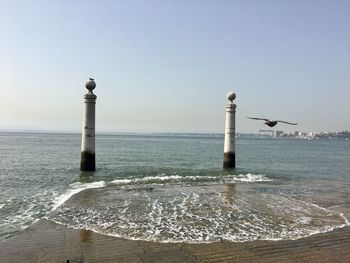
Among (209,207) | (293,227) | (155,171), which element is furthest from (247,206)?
(155,171)

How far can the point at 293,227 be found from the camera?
11164mm

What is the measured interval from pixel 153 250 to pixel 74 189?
35.4 feet

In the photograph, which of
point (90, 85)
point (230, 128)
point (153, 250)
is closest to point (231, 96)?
point (230, 128)

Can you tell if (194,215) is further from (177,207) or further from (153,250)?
(153,250)

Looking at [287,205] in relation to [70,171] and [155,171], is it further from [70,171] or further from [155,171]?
[70,171]

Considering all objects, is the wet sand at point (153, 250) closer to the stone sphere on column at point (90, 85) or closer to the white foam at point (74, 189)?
the white foam at point (74, 189)

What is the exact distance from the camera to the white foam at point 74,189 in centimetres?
1497

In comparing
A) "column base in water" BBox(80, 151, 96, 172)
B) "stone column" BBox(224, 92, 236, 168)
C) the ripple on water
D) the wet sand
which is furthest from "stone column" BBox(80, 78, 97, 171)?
the wet sand

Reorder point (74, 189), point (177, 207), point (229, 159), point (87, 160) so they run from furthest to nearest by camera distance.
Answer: point (229, 159)
point (87, 160)
point (74, 189)
point (177, 207)

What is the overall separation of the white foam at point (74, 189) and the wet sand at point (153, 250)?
445 cm

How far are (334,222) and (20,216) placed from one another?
1018cm

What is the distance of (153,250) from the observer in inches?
340

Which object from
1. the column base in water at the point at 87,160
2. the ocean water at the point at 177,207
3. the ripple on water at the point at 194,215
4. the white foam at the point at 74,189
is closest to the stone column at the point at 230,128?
the ocean water at the point at 177,207

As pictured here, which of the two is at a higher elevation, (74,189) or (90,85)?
(90,85)
